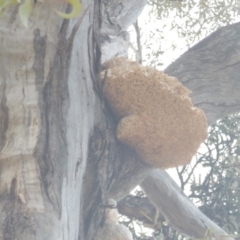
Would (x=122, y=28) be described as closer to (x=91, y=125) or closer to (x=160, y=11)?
(x=91, y=125)

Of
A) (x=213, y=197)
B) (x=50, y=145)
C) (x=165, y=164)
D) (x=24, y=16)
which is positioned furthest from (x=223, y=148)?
(x=24, y=16)

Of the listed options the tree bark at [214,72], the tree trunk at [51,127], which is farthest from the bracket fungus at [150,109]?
the tree bark at [214,72]

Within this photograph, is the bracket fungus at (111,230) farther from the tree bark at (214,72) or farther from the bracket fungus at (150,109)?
the tree bark at (214,72)

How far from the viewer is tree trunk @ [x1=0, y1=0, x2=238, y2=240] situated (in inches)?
55.2

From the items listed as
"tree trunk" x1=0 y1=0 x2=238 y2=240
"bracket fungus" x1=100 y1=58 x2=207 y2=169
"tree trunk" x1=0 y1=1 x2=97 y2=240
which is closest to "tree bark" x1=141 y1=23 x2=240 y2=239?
"bracket fungus" x1=100 y1=58 x2=207 y2=169

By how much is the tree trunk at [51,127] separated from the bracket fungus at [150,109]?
0.18 ft

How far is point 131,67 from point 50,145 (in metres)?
0.44

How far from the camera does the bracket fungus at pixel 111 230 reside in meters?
1.82

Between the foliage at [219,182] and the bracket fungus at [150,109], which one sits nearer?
the bracket fungus at [150,109]

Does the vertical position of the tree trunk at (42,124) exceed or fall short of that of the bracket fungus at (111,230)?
it exceeds it

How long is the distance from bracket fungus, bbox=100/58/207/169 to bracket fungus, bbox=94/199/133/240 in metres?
0.23

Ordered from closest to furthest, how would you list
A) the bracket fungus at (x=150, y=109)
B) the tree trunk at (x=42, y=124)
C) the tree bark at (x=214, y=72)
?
the tree trunk at (x=42, y=124), the bracket fungus at (x=150, y=109), the tree bark at (x=214, y=72)

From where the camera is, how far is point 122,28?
95.0 inches

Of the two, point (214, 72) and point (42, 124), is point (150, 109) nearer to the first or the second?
point (42, 124)
